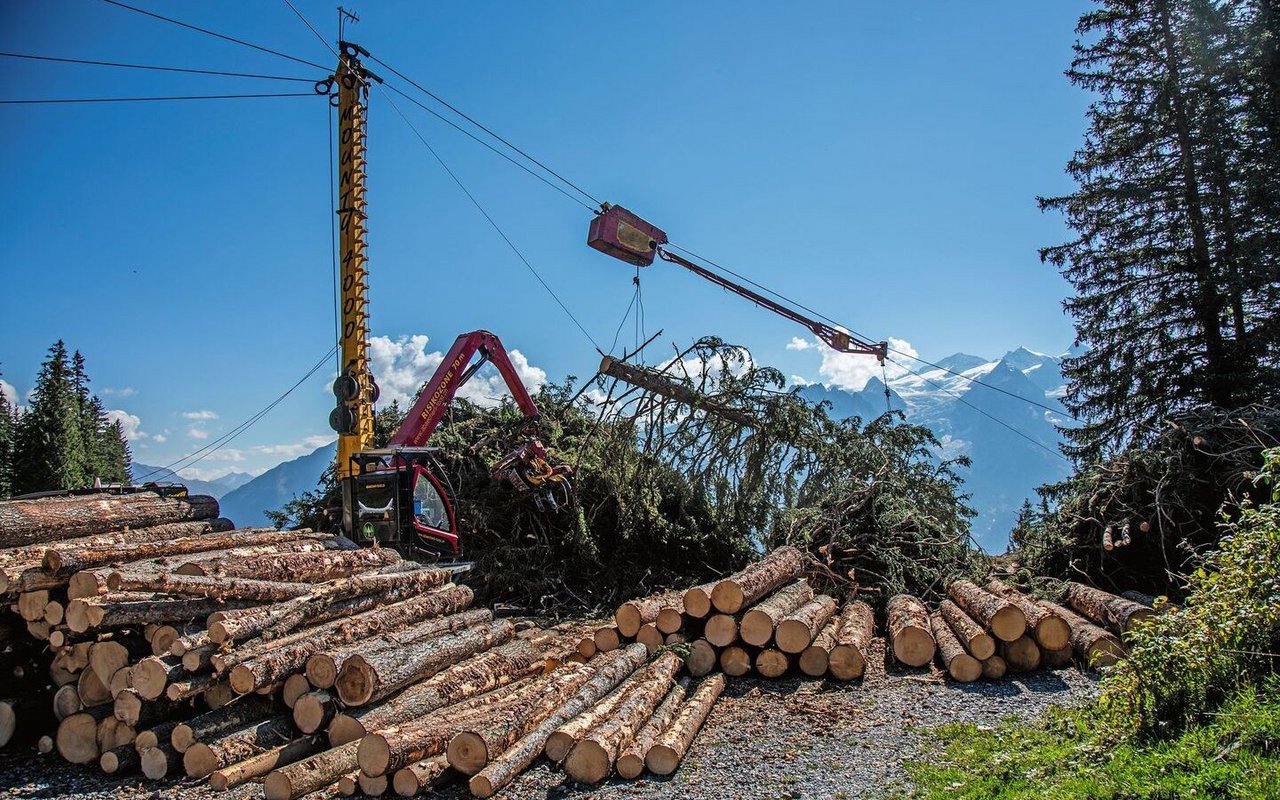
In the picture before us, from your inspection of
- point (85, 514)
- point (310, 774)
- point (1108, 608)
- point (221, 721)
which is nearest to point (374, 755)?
point (310, 774)

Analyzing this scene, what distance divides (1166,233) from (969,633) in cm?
954

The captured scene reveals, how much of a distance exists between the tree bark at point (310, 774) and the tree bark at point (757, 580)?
10.3 feet

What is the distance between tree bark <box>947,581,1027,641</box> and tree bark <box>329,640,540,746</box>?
4.01 meters

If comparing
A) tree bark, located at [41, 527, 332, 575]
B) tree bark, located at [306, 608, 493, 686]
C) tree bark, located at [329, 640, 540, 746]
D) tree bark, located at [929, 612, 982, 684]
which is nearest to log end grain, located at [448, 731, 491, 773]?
tree bark, located at [329, 640, 540, 746]

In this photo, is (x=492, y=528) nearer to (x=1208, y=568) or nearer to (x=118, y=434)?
(x=1208, y=568)

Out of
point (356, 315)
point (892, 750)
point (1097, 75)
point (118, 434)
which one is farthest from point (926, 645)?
point (118, 434)

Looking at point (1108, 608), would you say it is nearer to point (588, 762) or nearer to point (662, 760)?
point (662, 760)

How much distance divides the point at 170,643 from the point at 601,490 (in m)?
6.54

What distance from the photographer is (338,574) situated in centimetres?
734

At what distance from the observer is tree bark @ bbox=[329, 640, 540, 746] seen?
5.39m

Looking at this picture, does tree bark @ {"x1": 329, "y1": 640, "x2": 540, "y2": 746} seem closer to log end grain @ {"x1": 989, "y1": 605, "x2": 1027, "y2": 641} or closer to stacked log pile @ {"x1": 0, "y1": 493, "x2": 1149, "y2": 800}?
stacked log pile @ {"x1": 0, "y1": 493, "x2": 1149, "y2": 800}

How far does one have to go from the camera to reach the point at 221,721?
5.34m

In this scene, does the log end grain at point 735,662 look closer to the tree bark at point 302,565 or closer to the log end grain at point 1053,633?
the log end grain at point 1053,633

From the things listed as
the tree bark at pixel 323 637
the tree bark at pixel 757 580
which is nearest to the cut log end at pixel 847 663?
the tree bark at pixel 757 580
